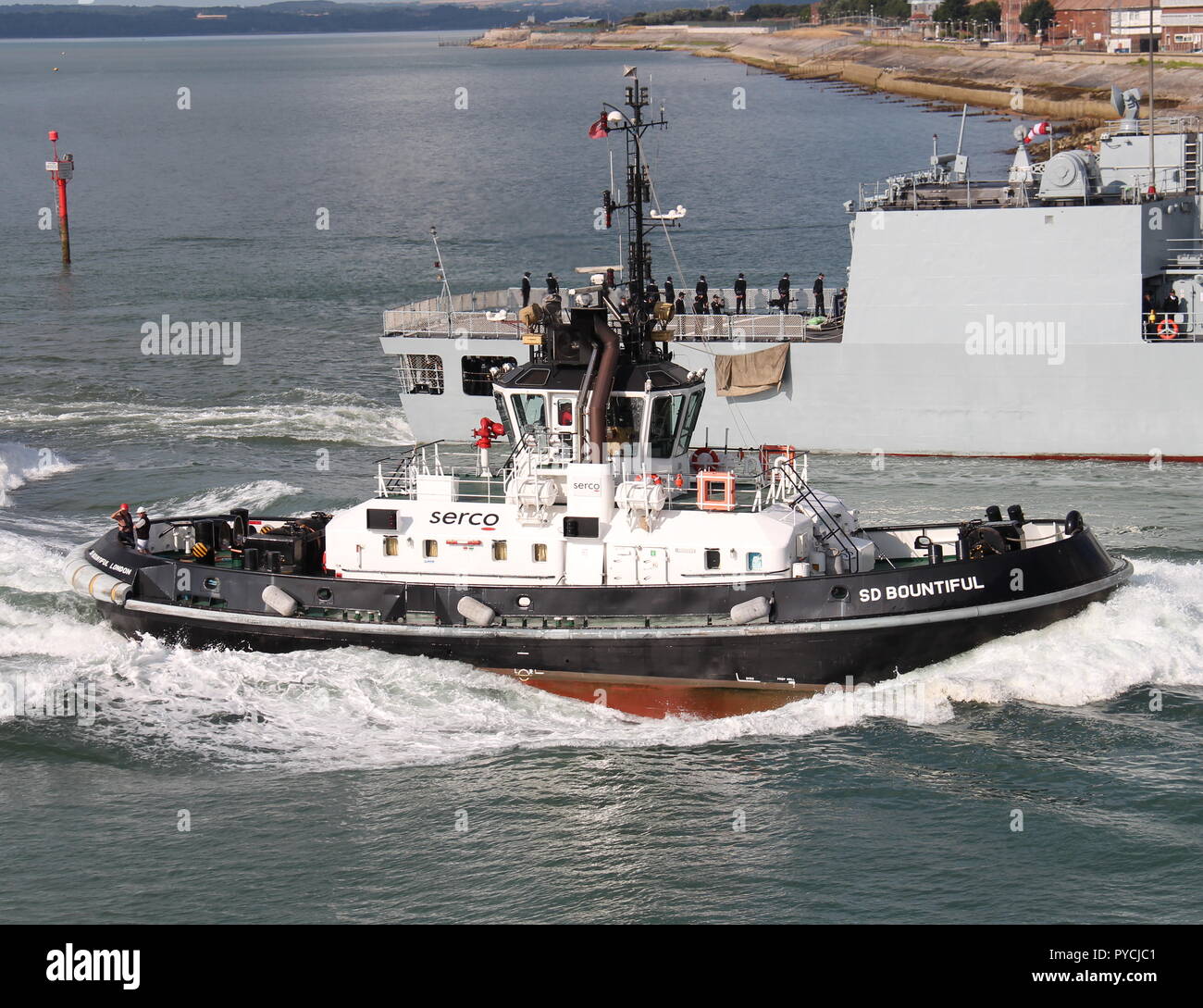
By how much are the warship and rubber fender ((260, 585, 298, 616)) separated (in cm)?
1421

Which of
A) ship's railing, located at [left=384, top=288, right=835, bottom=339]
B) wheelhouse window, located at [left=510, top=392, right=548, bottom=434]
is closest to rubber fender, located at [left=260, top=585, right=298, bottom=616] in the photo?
wheelhouse window, located at [left=510, top=392, right=548, bottom=434]

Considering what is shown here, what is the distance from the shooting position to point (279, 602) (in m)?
20.4

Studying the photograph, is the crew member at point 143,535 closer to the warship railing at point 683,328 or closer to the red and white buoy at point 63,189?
the warship railing at point 683,328

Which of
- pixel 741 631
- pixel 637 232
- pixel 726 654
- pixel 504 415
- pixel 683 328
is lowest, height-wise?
pixel 726 654

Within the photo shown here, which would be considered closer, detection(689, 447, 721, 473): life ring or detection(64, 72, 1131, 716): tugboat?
detection(64, 72, 1131, 716): tugboat

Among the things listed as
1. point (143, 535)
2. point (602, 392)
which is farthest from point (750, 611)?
point (143, 535)

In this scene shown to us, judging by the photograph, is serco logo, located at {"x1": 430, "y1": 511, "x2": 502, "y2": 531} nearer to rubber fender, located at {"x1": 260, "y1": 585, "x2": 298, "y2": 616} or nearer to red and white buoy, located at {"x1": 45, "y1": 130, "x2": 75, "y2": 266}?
rubber fender, located at {"x1": 260, "y1": 585, "x2": 298, "y2": 616}

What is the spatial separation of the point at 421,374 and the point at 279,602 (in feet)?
51.7

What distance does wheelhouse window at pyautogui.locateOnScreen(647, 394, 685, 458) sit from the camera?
20.2 m

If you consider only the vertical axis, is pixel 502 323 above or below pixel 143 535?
above

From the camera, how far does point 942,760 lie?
17844 mm

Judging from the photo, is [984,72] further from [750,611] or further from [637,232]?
[750,611]

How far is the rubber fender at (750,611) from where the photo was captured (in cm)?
1903

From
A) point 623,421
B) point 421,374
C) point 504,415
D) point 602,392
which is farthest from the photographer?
point 421,374
